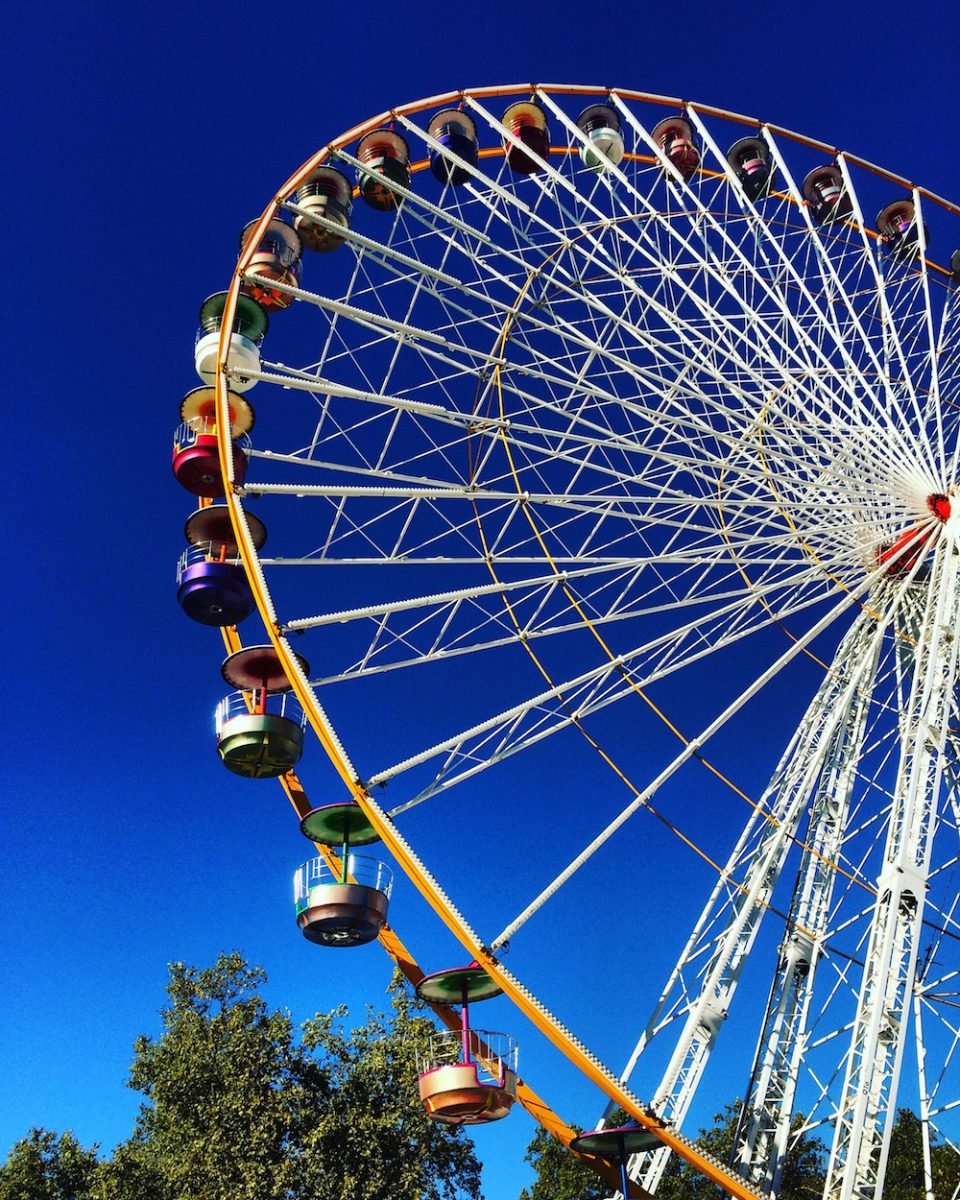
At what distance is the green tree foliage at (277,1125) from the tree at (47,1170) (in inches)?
2.5

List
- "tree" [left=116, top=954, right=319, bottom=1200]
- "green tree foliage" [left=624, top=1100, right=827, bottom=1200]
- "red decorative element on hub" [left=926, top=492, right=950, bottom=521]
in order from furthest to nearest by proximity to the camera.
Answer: "green tree foliage" [left=624, top=1100, right=827, bottom=1200], "tree" [left=116, top=954, right=319, bottom=1200], "red decorative element on hub" [left=926, top=492, right=950, bottom=521]

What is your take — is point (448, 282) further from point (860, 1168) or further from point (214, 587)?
point (860, 1168)

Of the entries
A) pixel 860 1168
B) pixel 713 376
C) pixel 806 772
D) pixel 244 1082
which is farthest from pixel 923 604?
pixel 244 1082

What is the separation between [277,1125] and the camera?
22.1 m

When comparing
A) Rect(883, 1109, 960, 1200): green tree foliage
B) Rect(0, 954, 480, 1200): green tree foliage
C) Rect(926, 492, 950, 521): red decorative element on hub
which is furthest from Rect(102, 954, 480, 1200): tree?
Rect(883, 1109, 960, 1200): green tree foliage

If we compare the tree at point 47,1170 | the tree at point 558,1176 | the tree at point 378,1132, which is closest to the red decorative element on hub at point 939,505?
the tree at point 378,1132

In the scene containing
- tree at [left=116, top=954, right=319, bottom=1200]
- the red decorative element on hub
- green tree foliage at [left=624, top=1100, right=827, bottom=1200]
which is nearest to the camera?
the red decorative element on hub

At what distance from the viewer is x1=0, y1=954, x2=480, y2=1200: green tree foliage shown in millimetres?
21438

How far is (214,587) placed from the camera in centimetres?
1470

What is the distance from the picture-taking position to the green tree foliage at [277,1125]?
21.4 m

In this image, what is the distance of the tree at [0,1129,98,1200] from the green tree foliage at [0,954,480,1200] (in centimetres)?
6

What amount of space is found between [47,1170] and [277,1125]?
26.1 feet

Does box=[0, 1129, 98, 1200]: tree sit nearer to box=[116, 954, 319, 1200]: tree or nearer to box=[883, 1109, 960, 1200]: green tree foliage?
box=[116, 954, 319, 1200]: tree

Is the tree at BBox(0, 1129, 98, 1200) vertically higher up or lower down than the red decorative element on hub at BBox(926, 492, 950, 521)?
lower down
